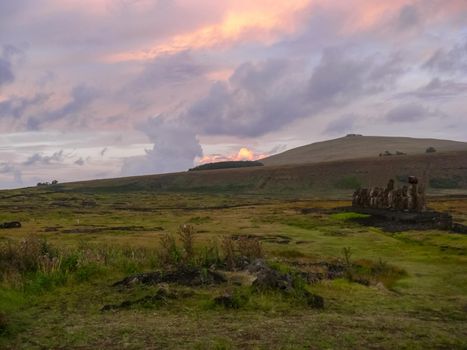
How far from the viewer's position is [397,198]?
51562mm

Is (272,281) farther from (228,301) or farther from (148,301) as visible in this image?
(148,301)

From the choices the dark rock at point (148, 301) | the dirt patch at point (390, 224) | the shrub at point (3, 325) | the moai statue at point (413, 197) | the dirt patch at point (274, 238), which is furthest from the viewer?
the moai statue at point (413, 197)

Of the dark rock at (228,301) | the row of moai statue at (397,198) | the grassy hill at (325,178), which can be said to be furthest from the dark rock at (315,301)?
the grassy hill at (325,178)

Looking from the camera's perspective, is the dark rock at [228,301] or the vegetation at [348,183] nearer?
the dark rock at [228,301]

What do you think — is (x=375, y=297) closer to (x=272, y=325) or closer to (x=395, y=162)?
(x=272, y=325)

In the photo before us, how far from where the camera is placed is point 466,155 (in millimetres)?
153250

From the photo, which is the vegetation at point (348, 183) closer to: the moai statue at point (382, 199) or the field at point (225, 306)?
the moai statue at point (382, 199)

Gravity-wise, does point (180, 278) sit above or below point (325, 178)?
below

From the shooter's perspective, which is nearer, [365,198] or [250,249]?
[250,249]

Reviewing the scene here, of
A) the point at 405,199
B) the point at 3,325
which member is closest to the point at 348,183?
the point at 405,199

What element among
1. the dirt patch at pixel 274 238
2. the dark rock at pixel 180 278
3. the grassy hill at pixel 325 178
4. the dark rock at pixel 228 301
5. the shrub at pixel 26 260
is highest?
the grassy hill at pixel 325 178

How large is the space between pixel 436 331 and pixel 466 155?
15219cm

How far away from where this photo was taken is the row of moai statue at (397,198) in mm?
48781

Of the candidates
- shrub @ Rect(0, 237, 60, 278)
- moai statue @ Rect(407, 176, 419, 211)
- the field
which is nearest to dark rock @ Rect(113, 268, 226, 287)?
the field
